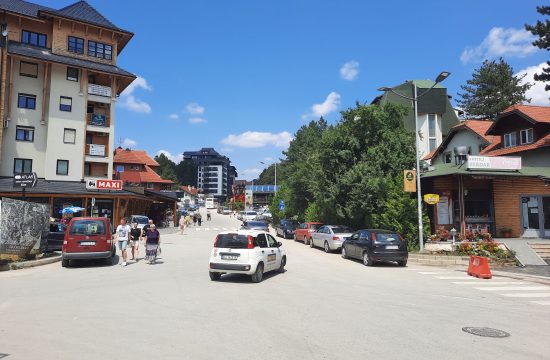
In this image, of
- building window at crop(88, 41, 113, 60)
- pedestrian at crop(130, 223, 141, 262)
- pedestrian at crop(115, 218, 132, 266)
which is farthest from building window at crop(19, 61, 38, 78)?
Result: pedestrian at crop(115, 218, 132, 266)

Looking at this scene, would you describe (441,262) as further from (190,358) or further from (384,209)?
(190,358)

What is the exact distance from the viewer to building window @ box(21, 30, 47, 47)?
3734 centimetres

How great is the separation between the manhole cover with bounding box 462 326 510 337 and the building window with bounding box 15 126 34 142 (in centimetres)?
3909

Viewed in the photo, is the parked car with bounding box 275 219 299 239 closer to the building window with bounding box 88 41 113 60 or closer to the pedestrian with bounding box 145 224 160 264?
the pedestrian with bounding box 145 224 160 264

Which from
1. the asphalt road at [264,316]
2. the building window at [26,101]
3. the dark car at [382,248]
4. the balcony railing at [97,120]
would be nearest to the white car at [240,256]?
the asphalt road at [264,316]

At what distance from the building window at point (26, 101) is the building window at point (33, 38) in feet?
17.7

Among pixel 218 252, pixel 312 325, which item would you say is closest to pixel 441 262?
pixel 218 252

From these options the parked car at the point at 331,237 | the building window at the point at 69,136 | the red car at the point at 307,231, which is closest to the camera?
the parked car at the point at 331,237

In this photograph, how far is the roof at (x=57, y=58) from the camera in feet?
114

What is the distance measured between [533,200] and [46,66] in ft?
131

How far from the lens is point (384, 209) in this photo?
2389cm

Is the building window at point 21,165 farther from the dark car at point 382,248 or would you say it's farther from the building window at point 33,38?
the dark car at point 382,248

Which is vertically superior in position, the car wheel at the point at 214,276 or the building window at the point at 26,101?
the building window at the point at 26,101

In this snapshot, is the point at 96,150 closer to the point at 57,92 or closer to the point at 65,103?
the point at 65,103
